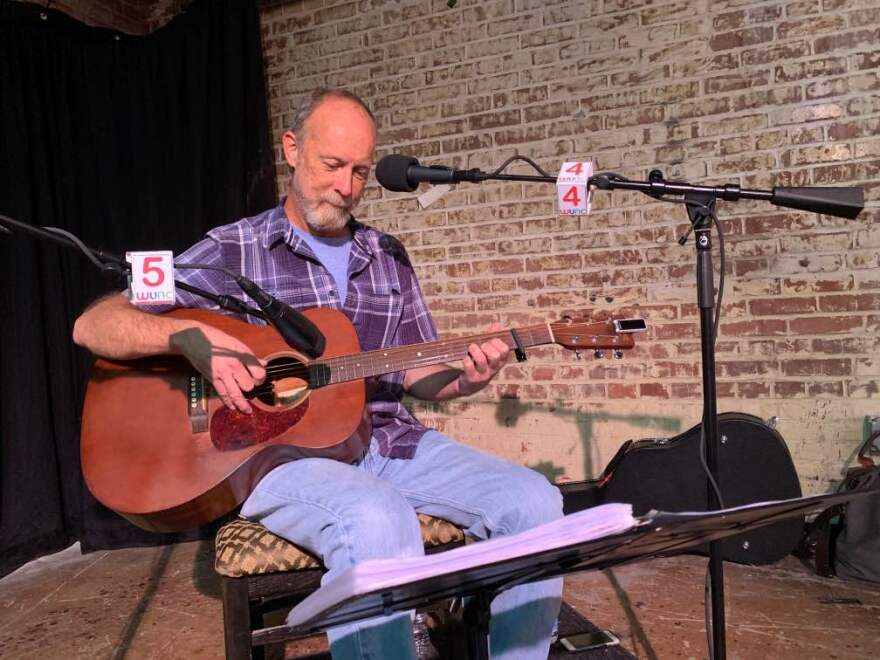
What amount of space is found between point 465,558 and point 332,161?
138 centimetres

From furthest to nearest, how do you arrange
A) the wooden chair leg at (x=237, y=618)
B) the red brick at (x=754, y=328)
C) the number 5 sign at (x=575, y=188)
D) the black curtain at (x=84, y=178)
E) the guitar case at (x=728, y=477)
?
the black curtain at (x=84, y=178)
the red brick at (x=754, y=328)
the guitar case at (x=728, y=477)
the wooden chair leg at (x=237, y=618)
the number 5 sign at (x=575, y=188)

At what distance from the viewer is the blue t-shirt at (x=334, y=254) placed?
2033 mm

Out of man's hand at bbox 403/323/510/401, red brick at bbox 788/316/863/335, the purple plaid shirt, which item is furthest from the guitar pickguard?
red brick at bbox 788/316/863/335

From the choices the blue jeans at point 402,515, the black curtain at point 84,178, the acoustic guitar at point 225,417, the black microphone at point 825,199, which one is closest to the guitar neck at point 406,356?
the acoustic guitar at point 225,417

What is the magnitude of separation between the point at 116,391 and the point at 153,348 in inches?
7.2

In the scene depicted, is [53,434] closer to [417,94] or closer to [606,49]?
[417,94]

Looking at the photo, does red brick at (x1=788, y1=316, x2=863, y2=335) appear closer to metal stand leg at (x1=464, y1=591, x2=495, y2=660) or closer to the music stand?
the music stand

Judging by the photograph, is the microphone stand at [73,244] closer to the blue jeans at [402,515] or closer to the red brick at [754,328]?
the blue jeans at [402,515]

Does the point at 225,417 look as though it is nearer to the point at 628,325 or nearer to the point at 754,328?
the point at 628,325

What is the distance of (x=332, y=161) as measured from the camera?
196cm

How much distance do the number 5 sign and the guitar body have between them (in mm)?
658

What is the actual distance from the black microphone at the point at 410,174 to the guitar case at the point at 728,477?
1657mm

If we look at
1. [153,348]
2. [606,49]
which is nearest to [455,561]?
[153,348]

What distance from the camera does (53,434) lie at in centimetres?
327
